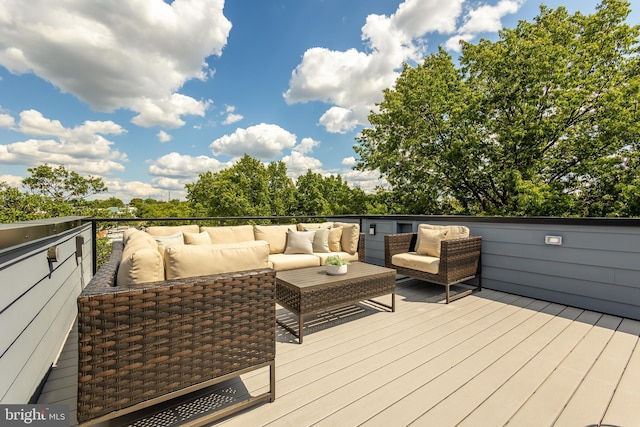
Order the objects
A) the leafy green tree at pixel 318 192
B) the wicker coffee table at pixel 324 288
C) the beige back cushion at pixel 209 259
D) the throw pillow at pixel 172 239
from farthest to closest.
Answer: the leafy green tree at pixel 318 192 → the throw pillow at pixel 172 239 → the wicker coffee table at pixel 324 288 → the beige back cushion at pixel 209 259

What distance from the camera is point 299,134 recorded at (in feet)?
52.1

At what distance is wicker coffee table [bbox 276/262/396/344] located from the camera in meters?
2.43

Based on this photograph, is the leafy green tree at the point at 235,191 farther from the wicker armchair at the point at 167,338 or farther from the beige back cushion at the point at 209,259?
the wicker armchair at the point at 167,338

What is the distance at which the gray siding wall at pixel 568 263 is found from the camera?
2.87 meters

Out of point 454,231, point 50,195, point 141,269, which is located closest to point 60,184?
point 50,195

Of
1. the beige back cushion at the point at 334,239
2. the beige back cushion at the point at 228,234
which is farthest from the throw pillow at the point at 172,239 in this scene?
the beige back cushion at the point at 334,239

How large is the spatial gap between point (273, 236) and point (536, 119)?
988cm

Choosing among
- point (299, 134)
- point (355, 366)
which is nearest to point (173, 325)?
point (355, 366)

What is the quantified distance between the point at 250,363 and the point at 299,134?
15.3 metres

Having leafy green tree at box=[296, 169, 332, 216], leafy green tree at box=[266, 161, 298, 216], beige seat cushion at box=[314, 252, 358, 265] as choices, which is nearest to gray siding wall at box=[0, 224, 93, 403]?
beige seat cushion at box=[314, 252, 358, 265]

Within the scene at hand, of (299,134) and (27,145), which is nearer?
(27,145)

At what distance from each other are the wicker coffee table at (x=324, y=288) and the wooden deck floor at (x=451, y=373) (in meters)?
0.23

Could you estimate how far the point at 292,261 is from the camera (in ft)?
11.2

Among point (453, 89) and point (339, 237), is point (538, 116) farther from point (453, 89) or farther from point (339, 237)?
point (339, 237)
